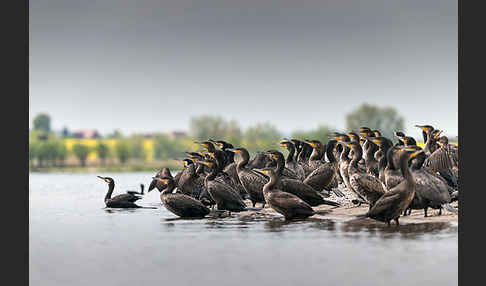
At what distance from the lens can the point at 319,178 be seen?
62.8 ft

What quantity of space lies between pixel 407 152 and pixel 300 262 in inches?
155

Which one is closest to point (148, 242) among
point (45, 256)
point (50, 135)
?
point (45, 256)

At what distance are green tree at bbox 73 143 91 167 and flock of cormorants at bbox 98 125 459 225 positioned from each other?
4482cm

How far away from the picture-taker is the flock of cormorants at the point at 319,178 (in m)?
15.5

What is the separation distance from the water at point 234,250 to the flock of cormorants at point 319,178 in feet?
1.85

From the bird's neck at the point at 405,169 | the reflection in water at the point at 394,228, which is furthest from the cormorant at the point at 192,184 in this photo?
the bird's neck at the point at 405,169

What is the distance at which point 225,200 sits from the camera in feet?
58.5

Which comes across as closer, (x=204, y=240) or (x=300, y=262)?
(x=300, y=262)

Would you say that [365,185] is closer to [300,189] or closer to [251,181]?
[300,189]

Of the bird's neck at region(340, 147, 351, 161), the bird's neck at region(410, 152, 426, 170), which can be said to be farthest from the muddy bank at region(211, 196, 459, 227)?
the bird's neck at region(340, 147, 351, 161)

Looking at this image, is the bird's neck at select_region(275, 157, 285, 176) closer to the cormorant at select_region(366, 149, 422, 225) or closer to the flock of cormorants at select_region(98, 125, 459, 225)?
the flock of cormorants at select_region(98, 125, 459, 225)

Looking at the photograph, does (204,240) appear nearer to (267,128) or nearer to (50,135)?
(267,128)

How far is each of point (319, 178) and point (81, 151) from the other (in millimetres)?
50550

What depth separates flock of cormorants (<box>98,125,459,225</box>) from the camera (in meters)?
15.5
